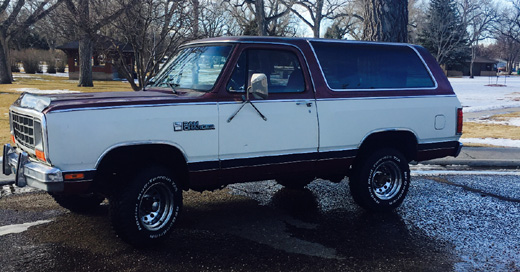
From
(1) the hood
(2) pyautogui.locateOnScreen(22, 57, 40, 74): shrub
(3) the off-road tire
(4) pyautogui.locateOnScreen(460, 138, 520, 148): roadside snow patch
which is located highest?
(2) pyautogui.locateOnScreen(22, 57, 40, 74): shrub

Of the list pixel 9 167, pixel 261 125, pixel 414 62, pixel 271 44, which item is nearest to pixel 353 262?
pixel 261 125

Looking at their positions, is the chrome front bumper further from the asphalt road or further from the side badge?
the side badge

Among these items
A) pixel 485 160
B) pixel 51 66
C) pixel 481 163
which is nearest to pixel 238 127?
pixel 481 163

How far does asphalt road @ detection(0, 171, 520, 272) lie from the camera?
4594mm

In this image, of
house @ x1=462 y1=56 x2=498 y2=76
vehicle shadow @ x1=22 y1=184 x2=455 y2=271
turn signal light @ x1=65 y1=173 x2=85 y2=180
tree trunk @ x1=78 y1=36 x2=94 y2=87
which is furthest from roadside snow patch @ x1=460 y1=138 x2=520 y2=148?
house @ x1=462 y1=56 x2=498 y2=76

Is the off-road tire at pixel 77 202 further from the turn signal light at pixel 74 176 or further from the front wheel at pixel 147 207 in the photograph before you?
the turn signal light at pixel 74 176

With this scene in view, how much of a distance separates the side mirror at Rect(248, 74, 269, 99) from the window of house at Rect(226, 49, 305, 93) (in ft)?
1.01

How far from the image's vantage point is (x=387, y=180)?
6.55 meters

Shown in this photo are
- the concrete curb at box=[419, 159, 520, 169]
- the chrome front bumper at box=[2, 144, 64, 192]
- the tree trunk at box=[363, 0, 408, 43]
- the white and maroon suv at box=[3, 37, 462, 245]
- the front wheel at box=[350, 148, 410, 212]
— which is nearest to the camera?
the chrome front bumper at box=[2, 144, 64, 192]

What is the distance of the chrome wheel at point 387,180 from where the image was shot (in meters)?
6.45

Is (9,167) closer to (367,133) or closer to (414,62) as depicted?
(367,133)

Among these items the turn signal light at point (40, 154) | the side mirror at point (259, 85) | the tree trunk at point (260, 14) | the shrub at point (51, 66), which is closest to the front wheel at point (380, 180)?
the side mirror at point (259, 85)

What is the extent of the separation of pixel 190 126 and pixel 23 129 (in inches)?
66.9

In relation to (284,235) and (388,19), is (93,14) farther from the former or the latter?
(284,235)
